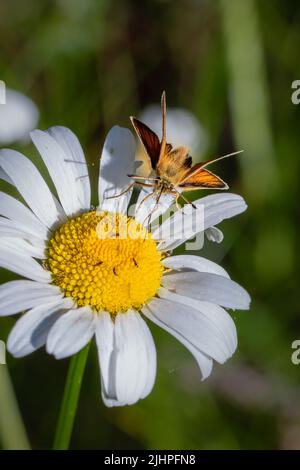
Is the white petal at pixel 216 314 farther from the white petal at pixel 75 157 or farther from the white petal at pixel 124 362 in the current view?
the white petal at pixel 75 157

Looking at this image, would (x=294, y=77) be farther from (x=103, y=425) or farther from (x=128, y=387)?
(x=128, y=387)

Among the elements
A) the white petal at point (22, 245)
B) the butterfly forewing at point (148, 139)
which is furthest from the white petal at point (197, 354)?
the butterfly forewing at point (148, 139)

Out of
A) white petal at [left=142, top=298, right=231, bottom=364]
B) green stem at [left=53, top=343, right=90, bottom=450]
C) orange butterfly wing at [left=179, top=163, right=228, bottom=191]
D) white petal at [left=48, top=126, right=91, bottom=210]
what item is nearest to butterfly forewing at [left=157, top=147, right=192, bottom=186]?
orange butterfly wing at [left=179, top=163, right=228, bottom=191]

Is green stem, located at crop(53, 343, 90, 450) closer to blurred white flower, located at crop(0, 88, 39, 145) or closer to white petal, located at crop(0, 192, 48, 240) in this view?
white petal, located at crop(0, 192, 48, 240)

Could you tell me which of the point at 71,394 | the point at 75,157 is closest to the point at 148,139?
the point at 75,157

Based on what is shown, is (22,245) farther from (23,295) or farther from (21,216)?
(23,295)
